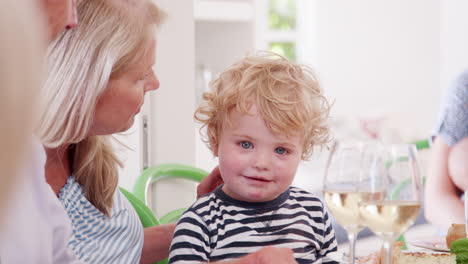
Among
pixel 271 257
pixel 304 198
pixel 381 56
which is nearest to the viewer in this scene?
pixel 271 257

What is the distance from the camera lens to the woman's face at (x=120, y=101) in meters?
1.30

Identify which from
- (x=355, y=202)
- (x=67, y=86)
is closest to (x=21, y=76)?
(x=355, y=202)

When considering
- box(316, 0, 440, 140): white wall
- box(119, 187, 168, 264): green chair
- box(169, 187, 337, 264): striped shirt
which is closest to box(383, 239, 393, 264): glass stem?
box(169, 187, 337, 264): striped shirt

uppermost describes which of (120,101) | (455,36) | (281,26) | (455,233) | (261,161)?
(281,26)

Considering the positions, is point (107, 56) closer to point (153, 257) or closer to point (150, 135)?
point (153, 257)

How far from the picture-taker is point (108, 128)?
4.30ft

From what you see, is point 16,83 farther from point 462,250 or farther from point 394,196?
point 462,250

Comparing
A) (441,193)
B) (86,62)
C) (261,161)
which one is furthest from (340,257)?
(441,193)

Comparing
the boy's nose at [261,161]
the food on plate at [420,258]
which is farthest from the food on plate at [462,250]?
the boy's nose at [261,161]

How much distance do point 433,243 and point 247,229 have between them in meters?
0.43

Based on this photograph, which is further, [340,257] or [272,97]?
[272,97]

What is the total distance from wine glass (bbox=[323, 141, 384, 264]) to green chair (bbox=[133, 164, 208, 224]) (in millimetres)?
925

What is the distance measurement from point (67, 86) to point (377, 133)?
6149 mm

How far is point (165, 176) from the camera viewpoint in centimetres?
196
